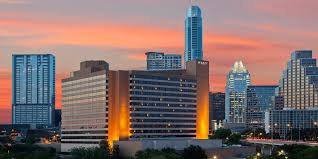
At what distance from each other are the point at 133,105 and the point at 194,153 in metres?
25.8

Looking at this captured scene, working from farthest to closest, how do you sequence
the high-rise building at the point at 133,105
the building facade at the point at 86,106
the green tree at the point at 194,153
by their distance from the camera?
the building facade at the point at 86,106 → the high-rise building at the point at 133,105 → the green tree at the point at 194,153

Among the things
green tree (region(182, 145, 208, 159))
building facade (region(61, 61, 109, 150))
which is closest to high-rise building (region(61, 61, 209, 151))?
building facade (region(61, 61, 109, 150))

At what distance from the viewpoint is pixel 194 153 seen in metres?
100

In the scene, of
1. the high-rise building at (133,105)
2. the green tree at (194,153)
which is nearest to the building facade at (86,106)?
the high-rise building at (133,105)

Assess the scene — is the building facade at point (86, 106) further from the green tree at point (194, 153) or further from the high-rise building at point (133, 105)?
the green tree at point (194, 153)

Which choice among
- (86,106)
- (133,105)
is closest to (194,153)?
(133,105)

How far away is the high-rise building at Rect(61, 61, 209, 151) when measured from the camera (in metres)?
122

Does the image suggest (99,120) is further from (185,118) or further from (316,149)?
(316,149)

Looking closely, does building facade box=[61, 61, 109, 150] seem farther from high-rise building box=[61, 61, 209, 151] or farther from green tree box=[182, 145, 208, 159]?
green tree box=[182, 145, 208, 159]

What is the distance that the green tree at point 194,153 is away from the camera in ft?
328

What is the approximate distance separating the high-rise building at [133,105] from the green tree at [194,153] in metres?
21.4

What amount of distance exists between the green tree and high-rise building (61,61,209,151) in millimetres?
21364

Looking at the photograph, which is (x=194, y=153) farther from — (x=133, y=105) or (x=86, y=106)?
(x=86, y=106)

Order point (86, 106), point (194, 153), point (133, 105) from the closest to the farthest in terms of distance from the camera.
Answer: point (194, 153) → point (133, 105) → point (86, 106)
